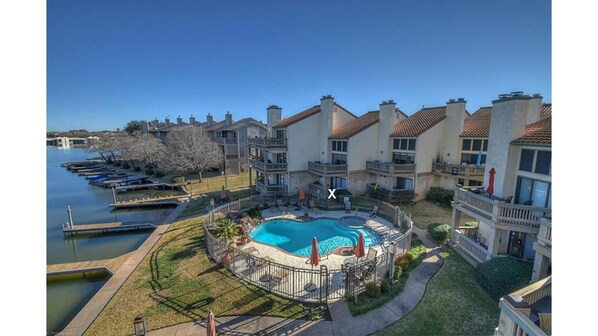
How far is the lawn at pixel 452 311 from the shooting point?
7.83m

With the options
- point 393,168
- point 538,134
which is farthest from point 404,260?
point 393,168

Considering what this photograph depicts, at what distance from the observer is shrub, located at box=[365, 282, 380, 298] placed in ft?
31.2

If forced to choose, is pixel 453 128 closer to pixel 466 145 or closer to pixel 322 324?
pixel 466 145

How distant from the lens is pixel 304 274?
1144 cm

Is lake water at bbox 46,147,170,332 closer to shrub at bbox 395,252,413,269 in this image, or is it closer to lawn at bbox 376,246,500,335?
lawn at bbox 376,246,500,335

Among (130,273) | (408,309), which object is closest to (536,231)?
(408,309)

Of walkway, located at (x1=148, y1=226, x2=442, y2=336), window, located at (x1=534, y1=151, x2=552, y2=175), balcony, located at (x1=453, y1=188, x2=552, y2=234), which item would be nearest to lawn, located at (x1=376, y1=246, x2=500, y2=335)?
walkway, located at (x1=148, y1=226, x2=442, y2=336)

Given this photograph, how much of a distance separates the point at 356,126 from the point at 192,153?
78.6ft

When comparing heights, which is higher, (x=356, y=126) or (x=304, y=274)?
(x=356, y=126)

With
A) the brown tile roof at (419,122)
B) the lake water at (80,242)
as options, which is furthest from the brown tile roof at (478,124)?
the lake water at (80,242)
